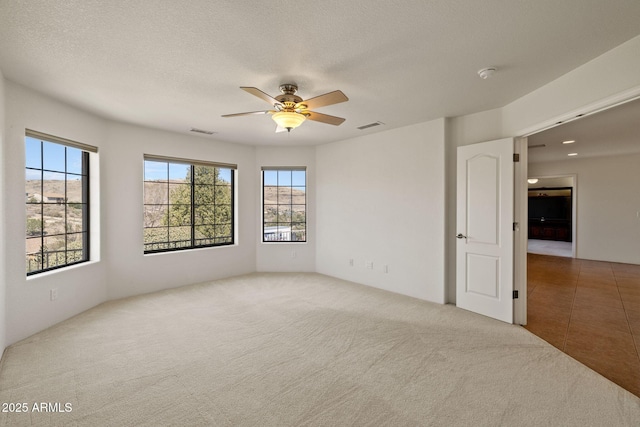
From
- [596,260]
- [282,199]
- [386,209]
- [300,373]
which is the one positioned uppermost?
[282,199]

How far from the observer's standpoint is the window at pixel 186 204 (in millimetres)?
4645

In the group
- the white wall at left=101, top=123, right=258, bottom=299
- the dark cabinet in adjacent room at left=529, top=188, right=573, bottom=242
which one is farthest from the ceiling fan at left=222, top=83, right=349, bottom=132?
the dark cabinet in adjacent room at left=529, top=188, right=573, bottom=242

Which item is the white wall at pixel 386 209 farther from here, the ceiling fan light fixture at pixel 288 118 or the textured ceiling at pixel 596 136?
the ceiling fan light fixture at pixel 288 118

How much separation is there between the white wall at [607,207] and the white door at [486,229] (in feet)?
19.1

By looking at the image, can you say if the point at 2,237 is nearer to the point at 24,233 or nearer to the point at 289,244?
the point at 24,233

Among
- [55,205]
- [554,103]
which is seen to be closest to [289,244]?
[55,205]

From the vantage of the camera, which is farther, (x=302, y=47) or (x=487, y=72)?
(x=487, y=72)

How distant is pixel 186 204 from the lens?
4.93m

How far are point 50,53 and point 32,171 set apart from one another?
1602 millimetres

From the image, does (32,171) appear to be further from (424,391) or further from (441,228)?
(441,228)

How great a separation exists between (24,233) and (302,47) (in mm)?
3373

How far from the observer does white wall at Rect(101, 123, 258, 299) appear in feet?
13.4

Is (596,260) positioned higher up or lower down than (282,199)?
lower down

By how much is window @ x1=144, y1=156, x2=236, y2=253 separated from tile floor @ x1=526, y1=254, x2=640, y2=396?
5.03 metres
